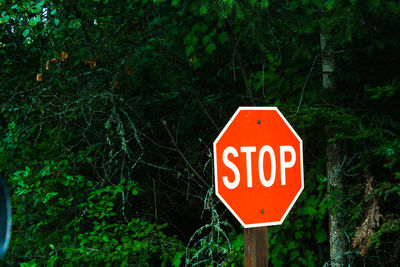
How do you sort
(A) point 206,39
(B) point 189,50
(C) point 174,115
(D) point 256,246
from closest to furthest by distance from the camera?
1. (D) point 256,246
2. (B) point 189,50
3. (A) point 206,39
4. (C) point 174,115

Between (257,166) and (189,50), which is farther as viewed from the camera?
Answer: (189,50)

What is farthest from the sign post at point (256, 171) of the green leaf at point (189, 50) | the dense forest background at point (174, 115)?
the green leaf at point (189, 50)

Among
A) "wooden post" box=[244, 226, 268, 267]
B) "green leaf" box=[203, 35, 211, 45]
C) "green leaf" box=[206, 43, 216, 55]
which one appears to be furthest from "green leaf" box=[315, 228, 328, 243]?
"wooden post" box=[244, 226, 268, 267]

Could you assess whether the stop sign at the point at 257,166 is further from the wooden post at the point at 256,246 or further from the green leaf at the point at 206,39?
the green leaf at the point at 206,39

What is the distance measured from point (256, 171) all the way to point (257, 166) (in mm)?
34

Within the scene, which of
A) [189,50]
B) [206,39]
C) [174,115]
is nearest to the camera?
[189,50]

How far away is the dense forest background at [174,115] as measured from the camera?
604cm

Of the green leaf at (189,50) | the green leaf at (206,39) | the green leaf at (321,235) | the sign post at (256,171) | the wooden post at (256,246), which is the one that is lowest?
the green leaf at (321,235)

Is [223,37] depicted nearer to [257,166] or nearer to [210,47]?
[210,47]

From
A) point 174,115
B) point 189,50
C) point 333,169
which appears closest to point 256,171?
point 333,169

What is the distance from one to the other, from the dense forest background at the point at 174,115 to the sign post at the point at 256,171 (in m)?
1.83

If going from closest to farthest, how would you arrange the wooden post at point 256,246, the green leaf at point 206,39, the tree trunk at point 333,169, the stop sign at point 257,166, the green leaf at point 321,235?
the stop sign at point 257,166 < the wooden post at point 256,246 < the tree trunk at point 333,169 < the green leaf at point 321,235 < the green leaf at point 206,39

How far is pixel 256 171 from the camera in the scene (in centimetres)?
372

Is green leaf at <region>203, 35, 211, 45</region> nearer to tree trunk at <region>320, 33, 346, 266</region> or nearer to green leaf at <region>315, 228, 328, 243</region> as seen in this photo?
tree trunk at <region>320, 33, 346, 266</region>
